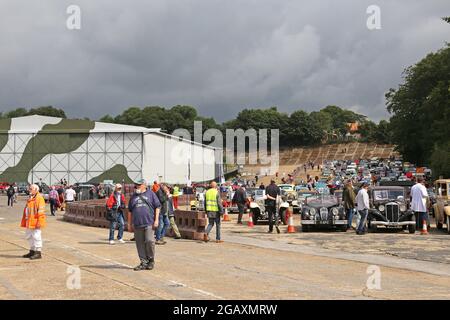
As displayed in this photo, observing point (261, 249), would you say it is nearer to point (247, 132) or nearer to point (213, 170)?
point (213, 170)

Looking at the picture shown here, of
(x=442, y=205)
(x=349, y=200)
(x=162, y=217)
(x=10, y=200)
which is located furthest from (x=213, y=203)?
(x=10, y=200)

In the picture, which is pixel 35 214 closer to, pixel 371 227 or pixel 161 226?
pixel 161 226

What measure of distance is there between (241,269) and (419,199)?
1072cm

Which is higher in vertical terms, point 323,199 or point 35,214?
point 323,199

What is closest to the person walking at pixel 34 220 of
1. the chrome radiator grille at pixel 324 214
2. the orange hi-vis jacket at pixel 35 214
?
the orange hi-vis jacket at pixel 35 214

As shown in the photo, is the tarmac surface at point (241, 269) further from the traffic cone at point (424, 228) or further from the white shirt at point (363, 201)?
the white shirt at point (363, 201)

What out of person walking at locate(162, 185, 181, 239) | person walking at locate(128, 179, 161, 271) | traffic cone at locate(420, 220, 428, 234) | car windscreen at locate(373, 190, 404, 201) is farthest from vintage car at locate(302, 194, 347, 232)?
person walking at locate(128, 179, 161, 271)

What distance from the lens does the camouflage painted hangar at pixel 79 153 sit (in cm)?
8138

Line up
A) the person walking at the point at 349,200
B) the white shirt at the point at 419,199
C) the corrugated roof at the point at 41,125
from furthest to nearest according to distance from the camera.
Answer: the corrugated roof at the point at 41,125 → the person walking at the point at 349,200 → the white shirt at the point at 419,199

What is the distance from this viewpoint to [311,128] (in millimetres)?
171875

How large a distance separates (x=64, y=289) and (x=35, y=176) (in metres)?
75.9

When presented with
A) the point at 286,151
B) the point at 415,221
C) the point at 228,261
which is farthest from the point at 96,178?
the point at 286,151

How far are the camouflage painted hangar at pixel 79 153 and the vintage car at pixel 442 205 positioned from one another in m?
56.3

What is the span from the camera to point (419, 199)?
2164 centimetres
